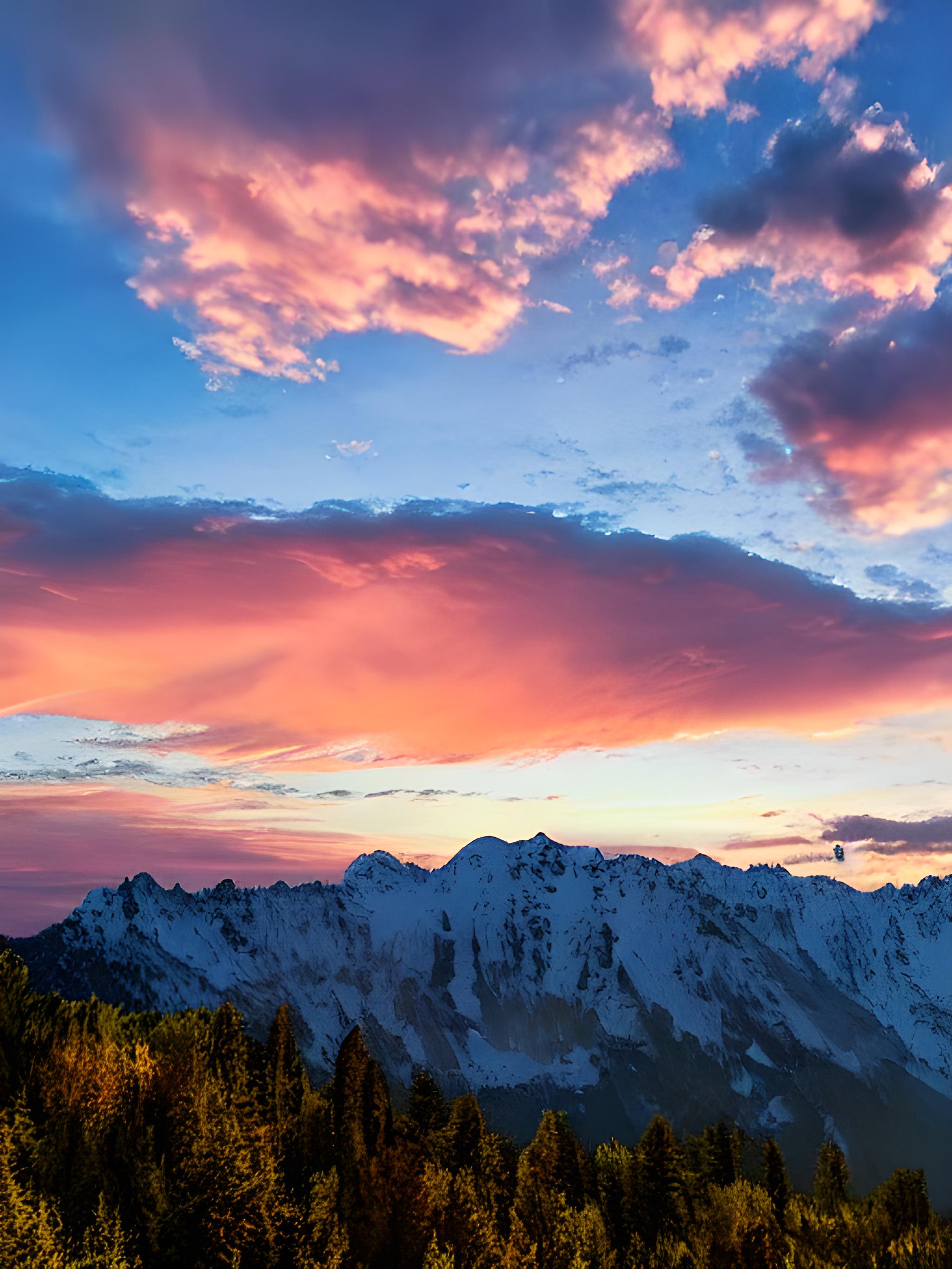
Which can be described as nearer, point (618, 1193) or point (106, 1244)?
point (106, 1244)

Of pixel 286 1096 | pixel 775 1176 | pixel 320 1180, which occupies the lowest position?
pixel 775 1176

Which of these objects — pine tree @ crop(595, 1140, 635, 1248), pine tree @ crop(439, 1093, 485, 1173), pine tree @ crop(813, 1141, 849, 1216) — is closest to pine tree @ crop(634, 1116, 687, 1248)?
pine tree @ crop(595, 1140, 635, 1248)

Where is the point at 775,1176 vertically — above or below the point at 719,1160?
below

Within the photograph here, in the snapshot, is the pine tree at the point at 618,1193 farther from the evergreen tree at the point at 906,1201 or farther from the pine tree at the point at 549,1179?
the evergreen tree at the point at 906,1201

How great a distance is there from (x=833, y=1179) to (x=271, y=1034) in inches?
2960

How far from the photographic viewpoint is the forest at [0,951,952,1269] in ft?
144

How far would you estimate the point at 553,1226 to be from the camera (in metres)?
74.3

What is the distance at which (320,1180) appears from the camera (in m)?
62.6

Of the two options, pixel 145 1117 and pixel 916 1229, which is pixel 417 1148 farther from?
pixel 916 1229

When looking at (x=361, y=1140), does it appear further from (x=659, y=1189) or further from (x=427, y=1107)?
(x=659, y=1189)

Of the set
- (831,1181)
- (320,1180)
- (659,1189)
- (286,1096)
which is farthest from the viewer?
(831,1181)

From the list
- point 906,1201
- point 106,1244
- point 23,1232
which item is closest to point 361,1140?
point 106,1244

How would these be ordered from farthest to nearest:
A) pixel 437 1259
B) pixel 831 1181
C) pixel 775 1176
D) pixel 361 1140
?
pixel 831 1181 < pixel 775 1176 < pixel 361 1140 < pixel 437 1259

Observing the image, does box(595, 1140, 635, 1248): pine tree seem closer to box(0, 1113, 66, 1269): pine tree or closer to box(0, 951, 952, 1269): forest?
box(0, 951, 952, 1269): forest
